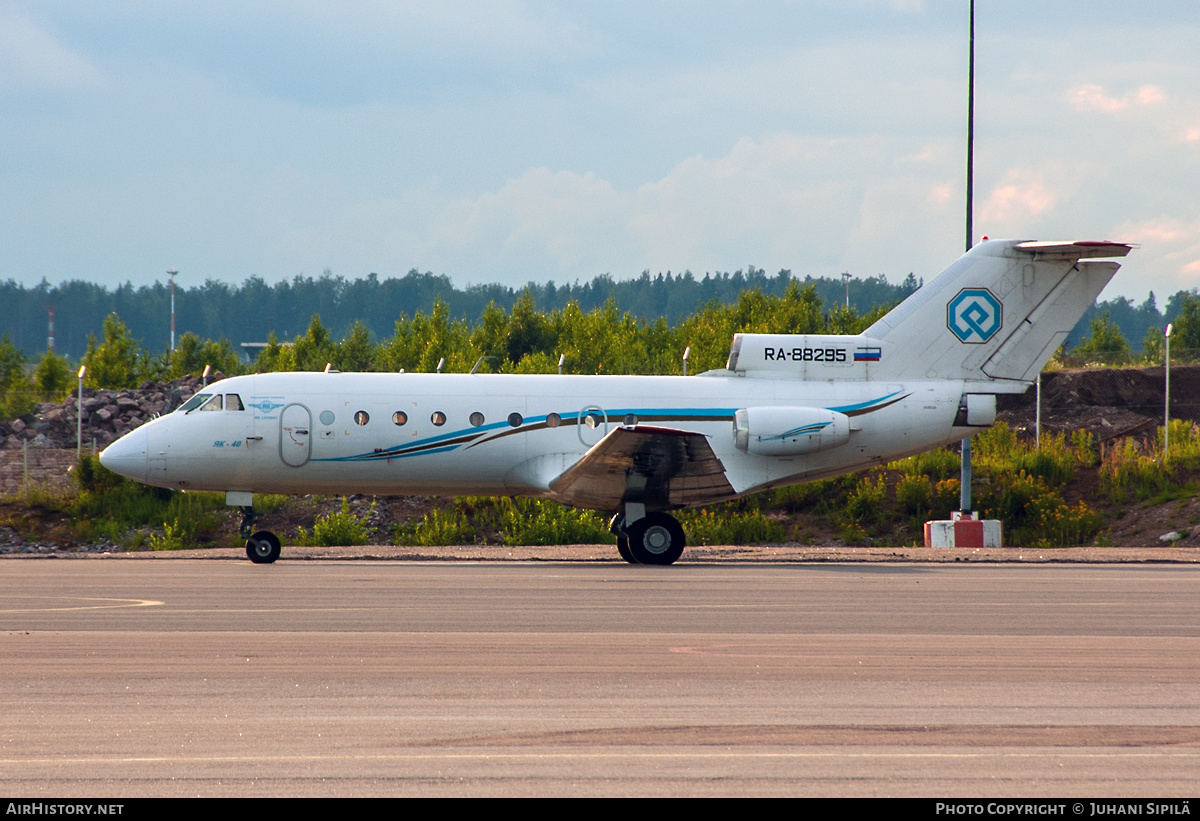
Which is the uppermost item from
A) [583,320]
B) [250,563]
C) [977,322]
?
[583,320]

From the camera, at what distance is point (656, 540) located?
2042 centimetres

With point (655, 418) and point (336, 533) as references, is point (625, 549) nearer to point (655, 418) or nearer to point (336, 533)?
point (655, 418)

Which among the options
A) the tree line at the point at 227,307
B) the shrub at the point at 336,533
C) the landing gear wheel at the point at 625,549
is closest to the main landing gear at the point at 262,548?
the landing gear wheel at the point at 625,549

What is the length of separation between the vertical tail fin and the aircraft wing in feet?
13.4

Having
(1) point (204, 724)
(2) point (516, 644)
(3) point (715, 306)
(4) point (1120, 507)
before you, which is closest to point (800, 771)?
(1) point (204, 724)

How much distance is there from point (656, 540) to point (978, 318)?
23.4ft

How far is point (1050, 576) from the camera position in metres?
17.6

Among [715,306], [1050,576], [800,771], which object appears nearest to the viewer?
[800,771]

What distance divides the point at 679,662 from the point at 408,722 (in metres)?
2.82

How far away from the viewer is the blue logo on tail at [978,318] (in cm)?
2219

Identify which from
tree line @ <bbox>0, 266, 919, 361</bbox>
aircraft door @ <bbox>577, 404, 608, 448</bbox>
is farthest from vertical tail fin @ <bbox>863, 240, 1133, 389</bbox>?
tree line @ <bbox>0, 266, 919, 361</bbox>

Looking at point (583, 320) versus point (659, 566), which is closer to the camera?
point (659, 566)

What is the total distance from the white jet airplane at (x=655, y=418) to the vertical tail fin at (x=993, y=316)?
28mm
